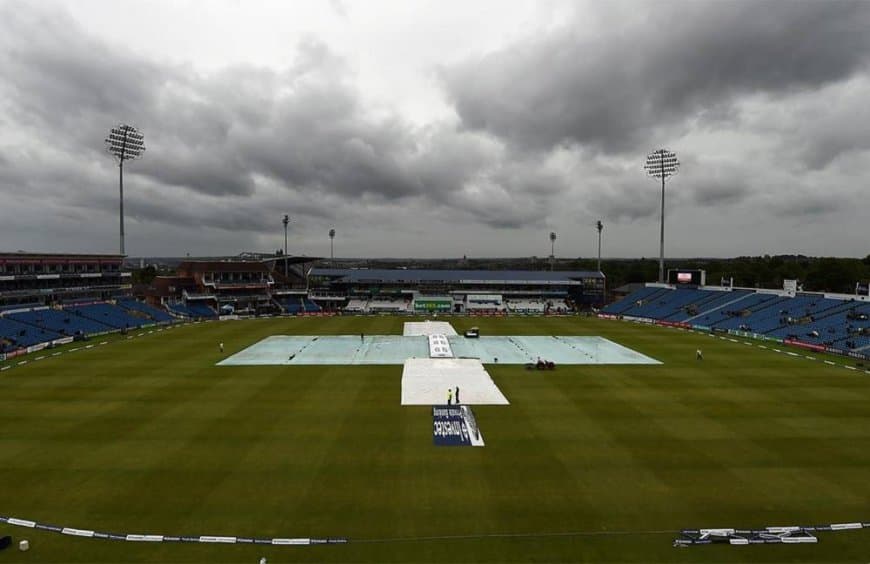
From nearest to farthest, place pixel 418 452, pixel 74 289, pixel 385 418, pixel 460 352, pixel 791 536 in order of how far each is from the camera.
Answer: pixel 791 536 → pixel 418 452 → pixel 385 418 → pixel 460 352 → pixel 74 289

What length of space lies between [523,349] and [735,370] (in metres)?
18.8

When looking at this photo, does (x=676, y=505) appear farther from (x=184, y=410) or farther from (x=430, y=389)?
(x=184, y=410)

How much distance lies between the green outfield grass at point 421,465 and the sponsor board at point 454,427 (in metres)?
0.61

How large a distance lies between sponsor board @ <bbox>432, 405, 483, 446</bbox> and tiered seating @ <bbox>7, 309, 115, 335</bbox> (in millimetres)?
49904

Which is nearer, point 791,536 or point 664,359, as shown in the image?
point 791,536

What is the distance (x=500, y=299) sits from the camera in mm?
97250

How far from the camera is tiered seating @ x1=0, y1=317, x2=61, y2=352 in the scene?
4447 centimetres

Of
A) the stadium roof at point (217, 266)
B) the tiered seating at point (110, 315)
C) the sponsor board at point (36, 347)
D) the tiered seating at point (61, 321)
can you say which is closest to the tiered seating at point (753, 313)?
the sponsor board at point (36, 347)

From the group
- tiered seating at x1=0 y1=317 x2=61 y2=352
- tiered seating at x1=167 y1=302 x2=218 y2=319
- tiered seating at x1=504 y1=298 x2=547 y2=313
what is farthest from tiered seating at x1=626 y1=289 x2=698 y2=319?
tiered seating at x1=0 y1=317 x2=61 y2=352

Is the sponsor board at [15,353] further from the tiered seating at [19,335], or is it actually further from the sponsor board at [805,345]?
the sponsor board at [805,345]

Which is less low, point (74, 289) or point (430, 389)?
point (74, 289)

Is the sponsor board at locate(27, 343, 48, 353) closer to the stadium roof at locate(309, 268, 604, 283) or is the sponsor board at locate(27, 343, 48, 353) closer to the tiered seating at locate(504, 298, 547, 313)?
the stadium roof at locate(309, 268, 604, 283)

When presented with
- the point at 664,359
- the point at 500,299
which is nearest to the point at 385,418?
the point at 664,359

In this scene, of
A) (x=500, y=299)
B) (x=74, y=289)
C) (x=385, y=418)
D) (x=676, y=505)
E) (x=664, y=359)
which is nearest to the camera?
(x=676, y=505)
